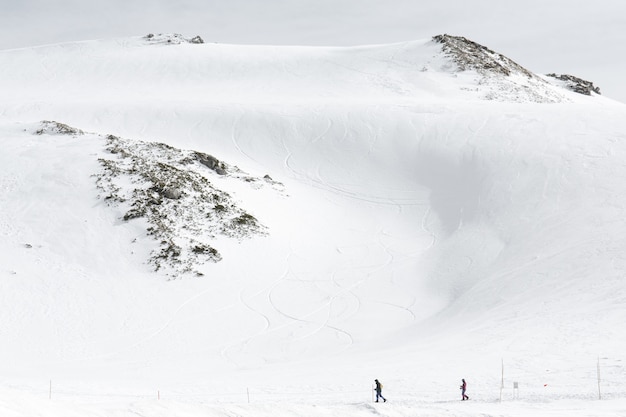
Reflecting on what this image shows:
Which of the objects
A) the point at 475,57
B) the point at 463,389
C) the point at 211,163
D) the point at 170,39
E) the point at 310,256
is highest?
the point at 170,39

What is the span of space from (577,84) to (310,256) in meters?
58.1

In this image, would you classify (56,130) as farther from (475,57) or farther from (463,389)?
(475,57)

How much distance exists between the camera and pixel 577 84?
3041 inches

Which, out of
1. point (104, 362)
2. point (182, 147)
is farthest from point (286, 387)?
point (182, 147)

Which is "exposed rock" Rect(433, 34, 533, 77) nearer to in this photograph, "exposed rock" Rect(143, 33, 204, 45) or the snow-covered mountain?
the snow-covered mountain

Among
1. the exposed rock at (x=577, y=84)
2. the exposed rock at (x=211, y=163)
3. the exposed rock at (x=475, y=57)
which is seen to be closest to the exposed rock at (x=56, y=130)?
the exposed rock at (x=211, y=163)

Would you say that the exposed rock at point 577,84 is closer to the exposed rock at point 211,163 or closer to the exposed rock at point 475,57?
the exposed rock at point 475,57

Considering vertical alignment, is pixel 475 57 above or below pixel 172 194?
above

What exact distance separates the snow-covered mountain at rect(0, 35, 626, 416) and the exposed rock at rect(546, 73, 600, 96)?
1063 inches

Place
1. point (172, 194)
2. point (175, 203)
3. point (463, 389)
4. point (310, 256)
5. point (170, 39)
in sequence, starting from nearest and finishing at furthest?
1. point (463, 389)
2. point (310, 256)
3. point (175, 203)
4. point (172, 194)
5. point (170, 39)

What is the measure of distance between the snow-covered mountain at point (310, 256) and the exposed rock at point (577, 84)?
2701 centimetres

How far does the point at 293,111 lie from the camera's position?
165 feet

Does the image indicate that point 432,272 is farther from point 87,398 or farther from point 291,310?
point 87,398

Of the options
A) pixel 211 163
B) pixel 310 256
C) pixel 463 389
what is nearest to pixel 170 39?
pixel 211 163
